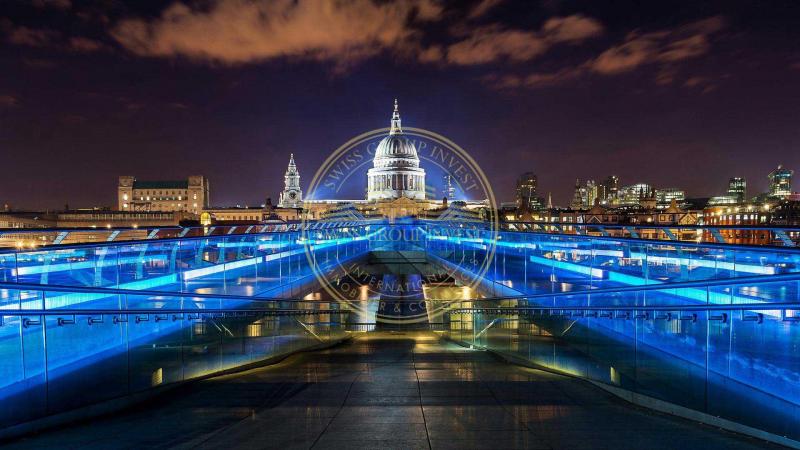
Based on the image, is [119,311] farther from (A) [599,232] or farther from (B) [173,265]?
(A) [599,232]

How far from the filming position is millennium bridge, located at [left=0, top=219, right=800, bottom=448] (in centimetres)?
584

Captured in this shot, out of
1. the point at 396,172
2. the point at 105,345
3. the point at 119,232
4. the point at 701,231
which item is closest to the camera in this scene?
the point at 105,345

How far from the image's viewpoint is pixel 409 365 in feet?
33.2

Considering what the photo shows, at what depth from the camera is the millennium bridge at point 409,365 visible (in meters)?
5.84

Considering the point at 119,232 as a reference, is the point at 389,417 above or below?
below

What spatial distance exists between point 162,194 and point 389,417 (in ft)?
658

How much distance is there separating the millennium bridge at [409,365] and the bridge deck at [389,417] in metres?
0.03

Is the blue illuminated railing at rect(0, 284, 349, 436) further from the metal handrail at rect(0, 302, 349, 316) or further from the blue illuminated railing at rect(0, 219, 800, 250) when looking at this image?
the blue illuminated railing at rect(0, 219, 800, 250)

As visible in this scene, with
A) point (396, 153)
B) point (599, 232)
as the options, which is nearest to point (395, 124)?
point (396, 153)

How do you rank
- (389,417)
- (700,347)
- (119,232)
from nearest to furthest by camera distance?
1. (389,417)
2. (700,347)
3. (119,232)

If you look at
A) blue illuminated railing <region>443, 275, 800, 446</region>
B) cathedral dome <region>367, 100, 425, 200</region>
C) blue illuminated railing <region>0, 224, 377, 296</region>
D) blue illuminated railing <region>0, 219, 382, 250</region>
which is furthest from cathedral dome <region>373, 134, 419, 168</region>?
blue illuminated railing <region>443, 275, 800, 446</region>

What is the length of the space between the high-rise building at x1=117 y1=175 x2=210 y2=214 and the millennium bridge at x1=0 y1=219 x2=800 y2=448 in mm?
188725

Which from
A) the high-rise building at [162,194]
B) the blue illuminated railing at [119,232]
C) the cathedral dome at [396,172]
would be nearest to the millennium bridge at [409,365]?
the blue illuminated railing at [119,232]

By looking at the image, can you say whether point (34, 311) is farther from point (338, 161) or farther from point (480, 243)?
point (338, 161)
